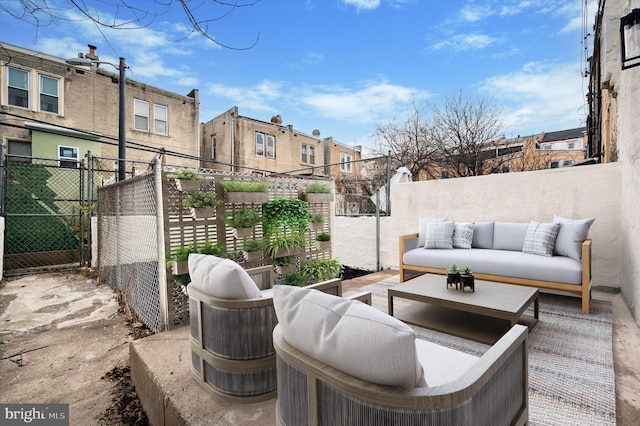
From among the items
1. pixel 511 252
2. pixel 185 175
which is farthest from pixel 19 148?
pixel 511 252

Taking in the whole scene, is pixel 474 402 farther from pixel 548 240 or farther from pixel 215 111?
pixel 215 111

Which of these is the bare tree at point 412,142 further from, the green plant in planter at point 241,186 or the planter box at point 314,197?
the green plant in planter at point 241,186

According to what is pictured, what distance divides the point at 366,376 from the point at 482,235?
14.7ft

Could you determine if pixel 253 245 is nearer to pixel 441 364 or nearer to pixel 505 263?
pixel 441 364

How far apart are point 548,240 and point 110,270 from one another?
658 cm

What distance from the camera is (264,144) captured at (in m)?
15.6

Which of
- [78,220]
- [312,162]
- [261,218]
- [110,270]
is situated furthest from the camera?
[312,162]

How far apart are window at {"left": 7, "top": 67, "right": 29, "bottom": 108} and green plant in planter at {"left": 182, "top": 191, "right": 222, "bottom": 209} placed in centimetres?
994

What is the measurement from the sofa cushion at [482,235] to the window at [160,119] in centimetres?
1167

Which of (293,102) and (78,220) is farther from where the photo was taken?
(293,102)

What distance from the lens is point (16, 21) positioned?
62.0 inches

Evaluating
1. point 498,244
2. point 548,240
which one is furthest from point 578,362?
point 498,244

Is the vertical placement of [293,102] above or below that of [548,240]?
above

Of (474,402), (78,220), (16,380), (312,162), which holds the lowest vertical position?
(16,380)
